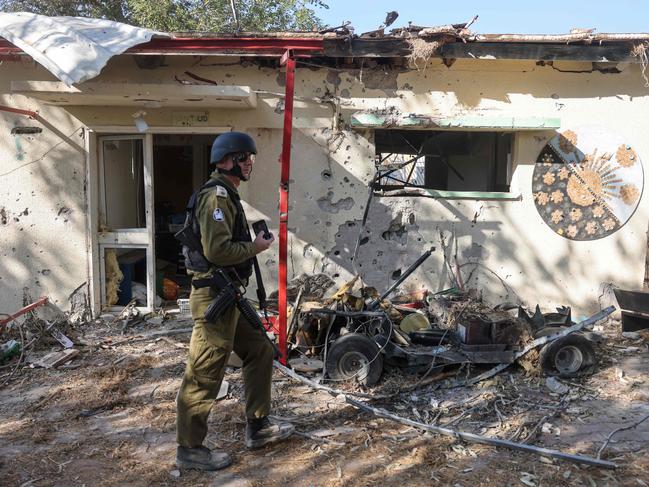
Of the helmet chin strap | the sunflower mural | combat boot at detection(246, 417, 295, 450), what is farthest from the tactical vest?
the sunflower mural

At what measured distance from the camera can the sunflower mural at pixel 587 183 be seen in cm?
600

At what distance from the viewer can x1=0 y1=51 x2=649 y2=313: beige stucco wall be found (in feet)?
Result: 19.7

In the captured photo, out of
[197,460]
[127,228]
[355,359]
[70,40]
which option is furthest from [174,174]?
[197,460]

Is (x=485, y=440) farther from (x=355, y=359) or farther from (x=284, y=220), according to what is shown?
(x=284, y=220)

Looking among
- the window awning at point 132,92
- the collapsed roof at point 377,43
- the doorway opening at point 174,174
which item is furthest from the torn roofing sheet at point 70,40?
the doorway opening at point 174,174

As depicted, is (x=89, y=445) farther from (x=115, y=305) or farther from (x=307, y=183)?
(x=307, y=183)

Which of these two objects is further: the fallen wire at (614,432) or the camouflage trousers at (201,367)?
the fallen wire at (614,432)

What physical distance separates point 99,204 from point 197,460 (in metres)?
4.13

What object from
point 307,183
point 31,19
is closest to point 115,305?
point 307,183

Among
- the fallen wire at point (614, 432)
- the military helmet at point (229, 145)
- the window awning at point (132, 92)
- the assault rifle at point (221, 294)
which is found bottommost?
the fallen wire at point (614, 432)

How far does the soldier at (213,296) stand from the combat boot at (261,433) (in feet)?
0.75

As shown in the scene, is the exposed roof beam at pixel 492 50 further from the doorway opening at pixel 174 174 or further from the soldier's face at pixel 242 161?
the doorway opening at pixel 174 174

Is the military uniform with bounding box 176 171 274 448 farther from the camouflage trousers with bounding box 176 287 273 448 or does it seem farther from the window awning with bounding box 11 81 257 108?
the window awning with bounding box 11 81 257 108

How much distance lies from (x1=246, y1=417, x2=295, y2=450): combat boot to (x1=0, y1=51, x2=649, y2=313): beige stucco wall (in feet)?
9.45
